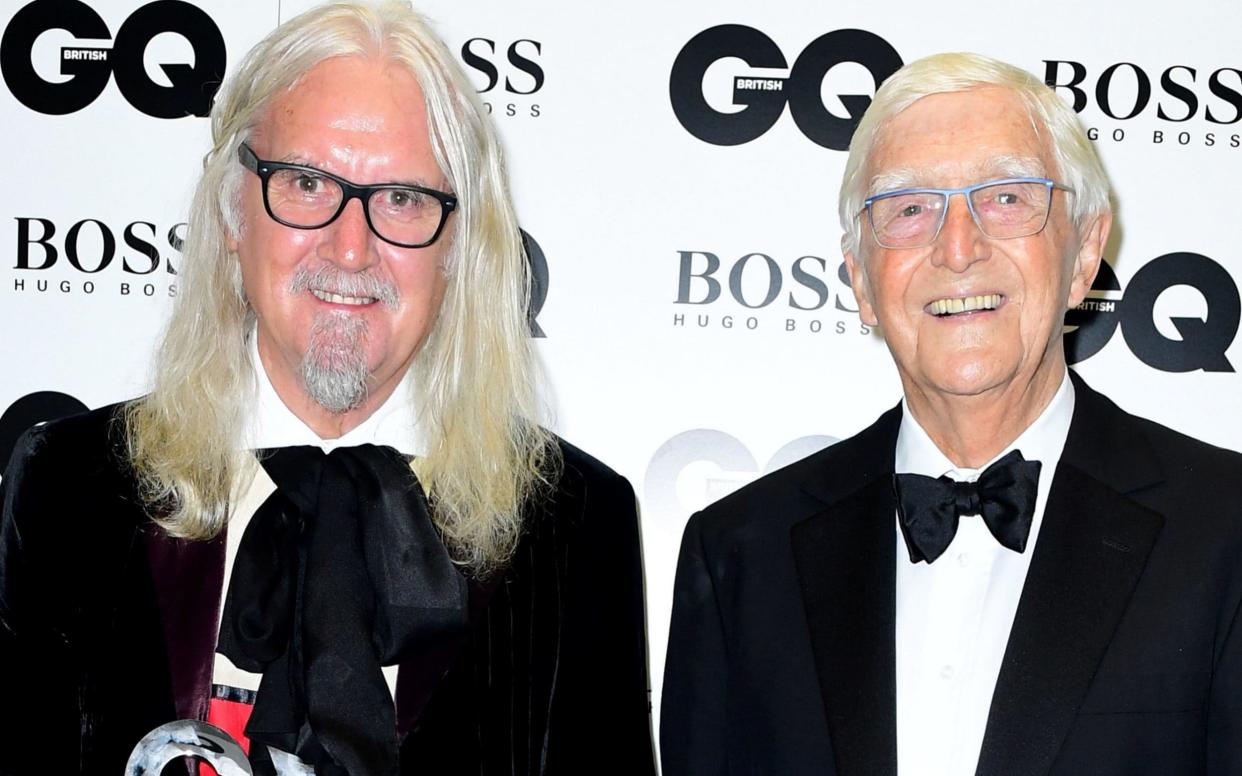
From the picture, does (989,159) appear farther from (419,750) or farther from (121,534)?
(121,534)

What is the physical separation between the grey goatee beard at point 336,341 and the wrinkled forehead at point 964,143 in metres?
0.80

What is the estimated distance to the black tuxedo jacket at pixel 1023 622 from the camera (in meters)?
1.86

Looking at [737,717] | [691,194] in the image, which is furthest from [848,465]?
[691,194]

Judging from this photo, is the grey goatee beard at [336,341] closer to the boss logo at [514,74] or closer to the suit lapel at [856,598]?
the suit lapel at [856,598]

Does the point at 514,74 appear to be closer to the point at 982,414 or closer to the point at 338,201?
the point at 338,201

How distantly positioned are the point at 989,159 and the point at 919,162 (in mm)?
103

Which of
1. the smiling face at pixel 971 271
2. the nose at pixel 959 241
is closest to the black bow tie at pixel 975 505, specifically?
the smiling face at pixel 971 271

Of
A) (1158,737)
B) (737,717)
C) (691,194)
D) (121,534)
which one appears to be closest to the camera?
(1158,737)

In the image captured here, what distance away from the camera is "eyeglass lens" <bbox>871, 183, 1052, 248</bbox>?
2.06 metres

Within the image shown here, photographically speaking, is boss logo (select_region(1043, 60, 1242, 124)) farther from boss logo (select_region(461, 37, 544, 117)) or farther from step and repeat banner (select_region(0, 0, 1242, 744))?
boss logo (select_region(461, 37, 544, 117))

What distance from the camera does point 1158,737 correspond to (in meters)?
1.85

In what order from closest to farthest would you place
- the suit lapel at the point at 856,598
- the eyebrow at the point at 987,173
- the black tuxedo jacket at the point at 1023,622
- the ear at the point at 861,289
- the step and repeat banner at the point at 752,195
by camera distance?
1. the black tuxedo jacket at the point at 1023,622
2. the suit lapel at the point at 856,598
3. the eyebrow at the point at 987,173
4. the ear at the point at 861,289
5. the step and repeat banner at the point at 752,195

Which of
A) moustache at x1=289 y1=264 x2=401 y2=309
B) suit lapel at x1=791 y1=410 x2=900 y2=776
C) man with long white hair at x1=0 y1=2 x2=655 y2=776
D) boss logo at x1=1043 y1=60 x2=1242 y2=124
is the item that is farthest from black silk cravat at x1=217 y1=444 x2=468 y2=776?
boss logo at x1=1043 y1=60 x2=1242 y2=124

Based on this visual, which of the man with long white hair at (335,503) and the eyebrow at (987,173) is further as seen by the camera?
the eyebrow at (987,173)
